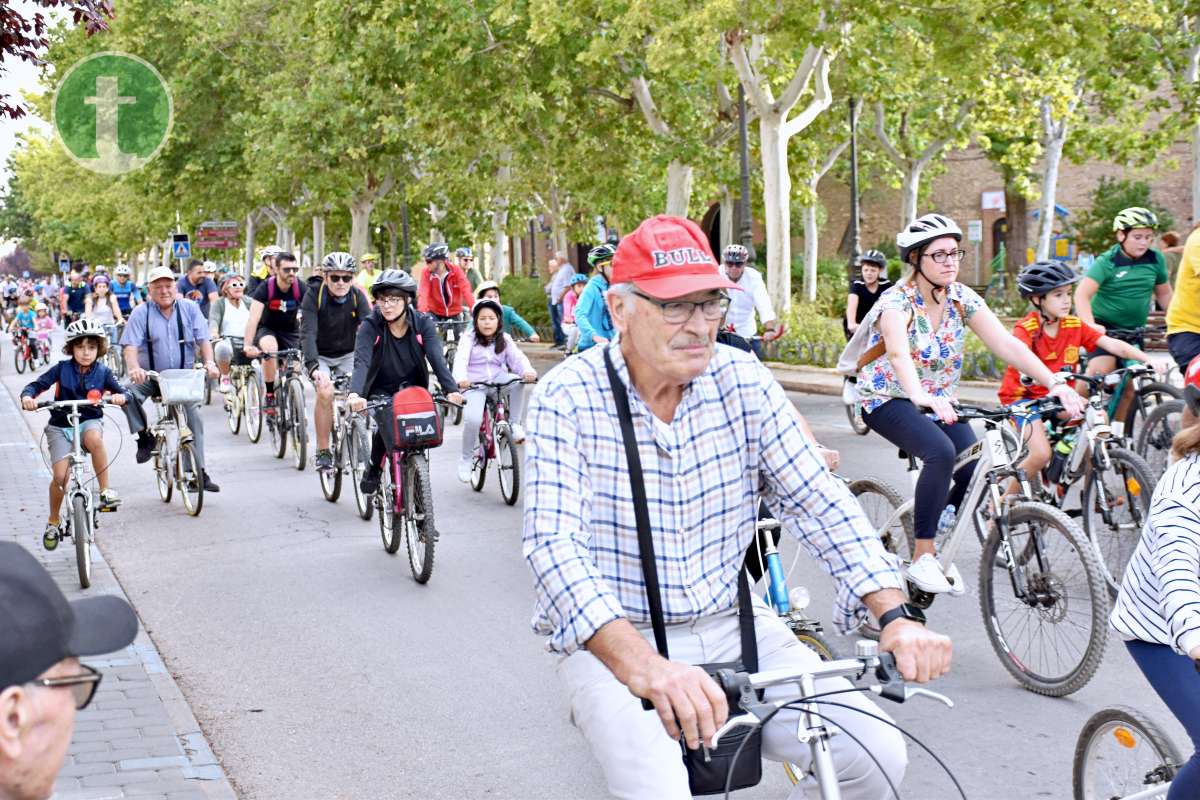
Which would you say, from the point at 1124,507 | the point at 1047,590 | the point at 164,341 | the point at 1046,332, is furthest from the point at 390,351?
the point at 1047,590

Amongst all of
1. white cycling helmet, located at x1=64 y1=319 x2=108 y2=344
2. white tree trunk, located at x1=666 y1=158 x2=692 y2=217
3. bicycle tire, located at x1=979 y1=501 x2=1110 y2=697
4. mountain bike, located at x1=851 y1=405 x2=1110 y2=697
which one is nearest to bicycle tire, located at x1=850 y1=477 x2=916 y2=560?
mountain bike, located at x1=851 y1=405 x2=1110 y2=697

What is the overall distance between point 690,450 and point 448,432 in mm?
14059

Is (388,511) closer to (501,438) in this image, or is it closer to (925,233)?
(501,438)

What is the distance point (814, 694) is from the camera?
9.42 feet

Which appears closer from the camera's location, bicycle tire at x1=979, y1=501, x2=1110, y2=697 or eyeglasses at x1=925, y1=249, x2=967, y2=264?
bicycle tire at x1=979, y1=501, x2=1110, y2=697

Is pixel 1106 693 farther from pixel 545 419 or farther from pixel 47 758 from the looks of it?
pixel 47 758

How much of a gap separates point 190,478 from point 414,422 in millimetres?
3301

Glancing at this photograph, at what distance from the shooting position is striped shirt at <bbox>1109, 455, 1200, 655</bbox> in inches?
136

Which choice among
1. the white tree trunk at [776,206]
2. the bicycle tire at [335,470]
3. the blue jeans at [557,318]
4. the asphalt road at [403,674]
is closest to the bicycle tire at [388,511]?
the asphalt road at [403,674]

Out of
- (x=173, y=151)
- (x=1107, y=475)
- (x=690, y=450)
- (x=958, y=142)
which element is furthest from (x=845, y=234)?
(x=690, y=450)

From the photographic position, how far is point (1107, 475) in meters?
7.65

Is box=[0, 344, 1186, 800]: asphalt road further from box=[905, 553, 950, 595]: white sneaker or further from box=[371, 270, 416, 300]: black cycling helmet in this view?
box=[371, 270, 416, 300]: black cycling helmet

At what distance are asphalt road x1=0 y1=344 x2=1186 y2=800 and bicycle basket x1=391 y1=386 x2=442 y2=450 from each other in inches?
32.3

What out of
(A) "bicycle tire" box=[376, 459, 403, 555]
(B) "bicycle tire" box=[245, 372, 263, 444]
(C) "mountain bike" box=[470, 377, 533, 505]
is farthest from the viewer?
(B) "bicycle tire" box=[245, 372, 263, 444]
